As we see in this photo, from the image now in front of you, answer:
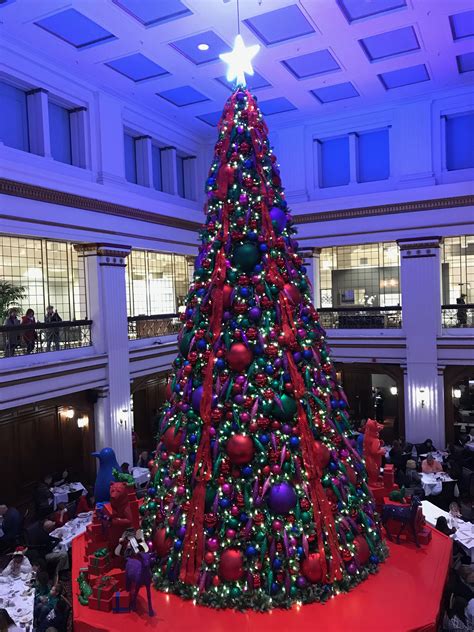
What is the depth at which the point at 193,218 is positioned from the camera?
14.7 meters

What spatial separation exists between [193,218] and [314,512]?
10536 millimetres

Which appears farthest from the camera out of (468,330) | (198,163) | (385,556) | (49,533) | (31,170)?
(198,163)

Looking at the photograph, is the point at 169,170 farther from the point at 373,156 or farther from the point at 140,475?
the point at 140,475

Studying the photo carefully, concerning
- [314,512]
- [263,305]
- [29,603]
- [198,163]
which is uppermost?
[198,163]

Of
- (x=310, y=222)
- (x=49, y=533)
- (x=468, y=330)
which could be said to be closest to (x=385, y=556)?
(x=49, y=533)

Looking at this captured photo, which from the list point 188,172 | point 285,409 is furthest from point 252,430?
point 188,172

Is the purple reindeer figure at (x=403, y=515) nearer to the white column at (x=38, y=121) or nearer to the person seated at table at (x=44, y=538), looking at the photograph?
the person seated at table at (x=44, y=538)

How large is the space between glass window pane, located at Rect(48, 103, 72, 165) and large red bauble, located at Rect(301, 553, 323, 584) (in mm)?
8847

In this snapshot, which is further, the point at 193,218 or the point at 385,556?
the point at 193,218

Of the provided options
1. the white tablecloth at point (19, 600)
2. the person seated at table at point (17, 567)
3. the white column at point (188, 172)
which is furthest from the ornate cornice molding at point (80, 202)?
the white tablecloth at point (19, 600)

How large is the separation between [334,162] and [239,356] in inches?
415

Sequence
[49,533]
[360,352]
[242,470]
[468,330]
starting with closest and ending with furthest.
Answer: [242,470], [49,533], [468,330], [360,352]

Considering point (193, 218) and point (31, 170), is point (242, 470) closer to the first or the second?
point (31, 170)

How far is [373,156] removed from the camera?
14000 millimetres
